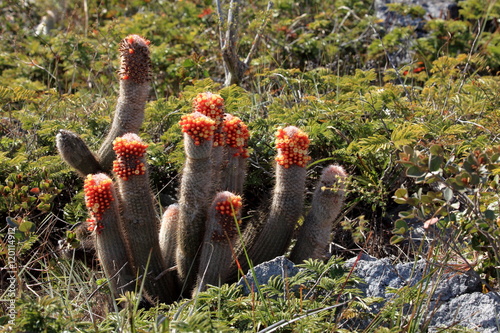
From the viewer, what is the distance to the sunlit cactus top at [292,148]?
3.03 m

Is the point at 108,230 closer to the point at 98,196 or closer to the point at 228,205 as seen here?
the point at 98,196

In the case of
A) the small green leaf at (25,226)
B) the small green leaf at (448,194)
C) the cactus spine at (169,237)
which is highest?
the small green leaf at (448,194)

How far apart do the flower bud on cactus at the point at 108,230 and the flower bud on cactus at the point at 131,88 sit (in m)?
0.68

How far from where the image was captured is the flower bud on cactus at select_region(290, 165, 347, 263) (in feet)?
9.90

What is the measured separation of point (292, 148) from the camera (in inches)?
119

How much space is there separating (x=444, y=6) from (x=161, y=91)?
3701 mm

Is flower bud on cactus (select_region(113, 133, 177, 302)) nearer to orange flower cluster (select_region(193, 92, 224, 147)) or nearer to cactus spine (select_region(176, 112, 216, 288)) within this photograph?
cactus spine (select_region(176, 112, 216, 288))

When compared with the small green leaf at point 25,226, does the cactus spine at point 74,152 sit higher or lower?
higher

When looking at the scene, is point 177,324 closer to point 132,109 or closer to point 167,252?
point 167,252

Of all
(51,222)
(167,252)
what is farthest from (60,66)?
(167,252)

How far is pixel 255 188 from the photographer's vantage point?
4.20m

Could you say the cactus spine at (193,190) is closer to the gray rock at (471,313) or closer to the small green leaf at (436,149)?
the small green leaf at (436,149)

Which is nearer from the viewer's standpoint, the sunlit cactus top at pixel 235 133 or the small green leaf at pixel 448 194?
the small green leaf at pixel 448 194

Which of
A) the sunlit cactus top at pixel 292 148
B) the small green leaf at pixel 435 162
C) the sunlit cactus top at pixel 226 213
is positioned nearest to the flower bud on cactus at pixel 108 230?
the sunlit cactus top at pixel 226 213
